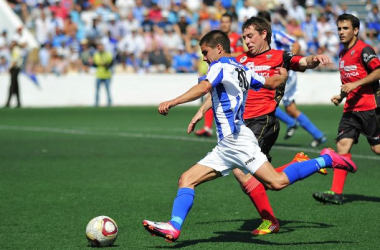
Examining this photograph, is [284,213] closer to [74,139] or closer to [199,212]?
[199,212]

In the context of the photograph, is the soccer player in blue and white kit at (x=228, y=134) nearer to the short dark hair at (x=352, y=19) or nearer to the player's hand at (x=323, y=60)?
the player's hand at (x=323, y=60)

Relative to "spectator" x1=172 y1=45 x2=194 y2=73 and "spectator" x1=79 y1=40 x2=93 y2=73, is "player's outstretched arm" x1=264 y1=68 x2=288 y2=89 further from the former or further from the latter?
"spectator" x1=79 y1=40 x2=93 y2=73

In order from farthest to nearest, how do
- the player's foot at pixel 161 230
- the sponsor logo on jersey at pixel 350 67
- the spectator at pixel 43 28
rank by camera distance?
the spectator at pixel 43 28 → the sponsor logo on jersey at pixel 350 67 → the player's foot at pixel 161 230

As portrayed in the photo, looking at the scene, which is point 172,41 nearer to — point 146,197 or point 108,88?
point 108,88

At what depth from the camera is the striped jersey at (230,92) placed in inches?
267

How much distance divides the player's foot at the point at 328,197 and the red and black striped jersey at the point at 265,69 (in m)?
1.45

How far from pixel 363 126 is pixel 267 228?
2.55 meters

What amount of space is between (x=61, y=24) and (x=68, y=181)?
2035cm

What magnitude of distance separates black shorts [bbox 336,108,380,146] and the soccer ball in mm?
3595

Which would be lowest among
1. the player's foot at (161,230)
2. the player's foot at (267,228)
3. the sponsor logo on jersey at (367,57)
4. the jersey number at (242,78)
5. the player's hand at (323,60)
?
the player's foot at (267,228)

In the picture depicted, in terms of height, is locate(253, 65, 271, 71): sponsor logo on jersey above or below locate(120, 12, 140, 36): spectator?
above

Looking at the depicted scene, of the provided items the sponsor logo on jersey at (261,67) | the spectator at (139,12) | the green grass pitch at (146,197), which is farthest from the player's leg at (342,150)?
the spectator at (139,12)

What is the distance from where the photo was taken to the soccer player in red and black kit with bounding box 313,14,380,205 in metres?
9.35

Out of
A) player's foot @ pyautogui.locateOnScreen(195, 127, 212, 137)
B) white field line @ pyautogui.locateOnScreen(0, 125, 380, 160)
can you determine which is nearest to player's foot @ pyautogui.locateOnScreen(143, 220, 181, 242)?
white field line @ pyautogui.locateOnScreen(0, 125, 380, 160)
